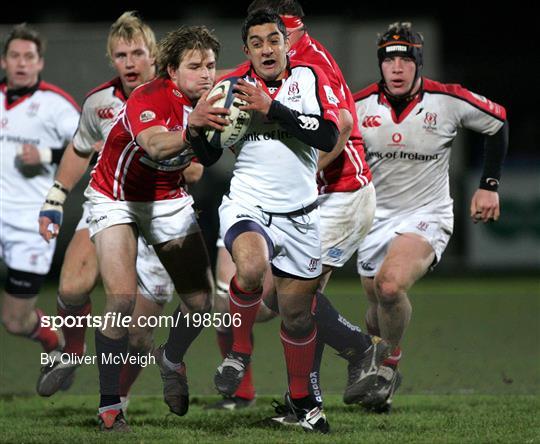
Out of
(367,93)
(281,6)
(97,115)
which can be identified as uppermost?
(281,6)

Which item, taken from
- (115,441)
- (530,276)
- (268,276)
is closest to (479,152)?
(530,276)

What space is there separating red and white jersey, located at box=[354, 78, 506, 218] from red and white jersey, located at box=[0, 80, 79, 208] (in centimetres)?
241

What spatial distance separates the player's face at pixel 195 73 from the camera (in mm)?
5957

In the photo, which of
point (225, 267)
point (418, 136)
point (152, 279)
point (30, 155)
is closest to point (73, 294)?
point (152, 279)

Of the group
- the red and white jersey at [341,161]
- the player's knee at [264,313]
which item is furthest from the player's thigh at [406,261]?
the player's knee at [264,313]

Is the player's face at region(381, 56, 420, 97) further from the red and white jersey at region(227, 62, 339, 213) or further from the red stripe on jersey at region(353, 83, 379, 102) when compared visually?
the red and white jersey at region(227, 62, 339, 213)

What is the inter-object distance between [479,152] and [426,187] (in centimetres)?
967

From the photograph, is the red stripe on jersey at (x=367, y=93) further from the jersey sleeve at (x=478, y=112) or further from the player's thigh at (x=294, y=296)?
the player's thigh at (x=294, y=296)

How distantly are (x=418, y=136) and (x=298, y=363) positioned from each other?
204cm

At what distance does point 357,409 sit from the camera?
688 centimetres

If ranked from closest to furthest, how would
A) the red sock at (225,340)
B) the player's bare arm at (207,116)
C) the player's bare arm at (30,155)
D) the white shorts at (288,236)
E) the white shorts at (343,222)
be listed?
the player's bare arm at (207,116) < the white shorts at (288,236) < the white shorts at (343,222) < the red sock at (225,340) < the player's bare arm at (30,155)

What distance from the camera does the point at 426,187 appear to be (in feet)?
24.1

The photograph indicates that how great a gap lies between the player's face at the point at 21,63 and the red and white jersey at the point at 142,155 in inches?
96.3

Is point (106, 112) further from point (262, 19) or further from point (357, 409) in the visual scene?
point (357, 409)
